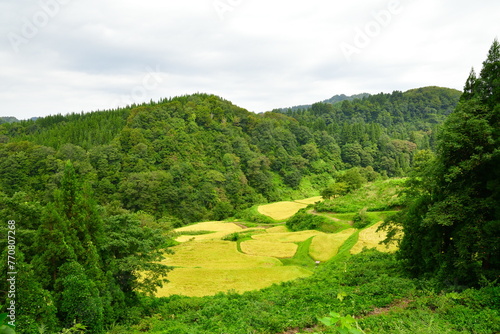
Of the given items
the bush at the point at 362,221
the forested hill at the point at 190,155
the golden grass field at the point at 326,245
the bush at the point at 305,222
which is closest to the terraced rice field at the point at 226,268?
the golden grass field at the point at 326,245

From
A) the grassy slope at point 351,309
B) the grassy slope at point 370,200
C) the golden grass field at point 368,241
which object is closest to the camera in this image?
the grassy slope at point 351,309

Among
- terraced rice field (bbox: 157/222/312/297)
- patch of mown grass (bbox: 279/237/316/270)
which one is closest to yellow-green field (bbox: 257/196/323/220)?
terraced rice field (bbox: 157/222/312/297)

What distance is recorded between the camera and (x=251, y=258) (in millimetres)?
35000

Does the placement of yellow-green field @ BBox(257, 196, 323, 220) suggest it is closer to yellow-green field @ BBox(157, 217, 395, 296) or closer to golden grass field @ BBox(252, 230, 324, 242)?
golden grass field @ BBox(252, 230, 324, 242)

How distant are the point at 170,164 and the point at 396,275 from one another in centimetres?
7187

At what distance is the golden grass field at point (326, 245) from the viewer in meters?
34.6

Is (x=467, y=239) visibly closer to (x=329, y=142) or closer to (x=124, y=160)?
(x=124, y=160)

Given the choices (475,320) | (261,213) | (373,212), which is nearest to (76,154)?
(261,213)

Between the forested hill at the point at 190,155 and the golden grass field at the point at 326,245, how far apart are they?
42.8m

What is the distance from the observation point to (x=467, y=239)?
44.3 feet

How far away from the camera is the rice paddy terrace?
26.7 m

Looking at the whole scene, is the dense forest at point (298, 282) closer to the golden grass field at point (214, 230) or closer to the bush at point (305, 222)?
the bush at point (305, 222)

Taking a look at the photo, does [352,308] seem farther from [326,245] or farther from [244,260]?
[326,245]

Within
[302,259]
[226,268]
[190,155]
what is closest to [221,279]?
[226,268]
